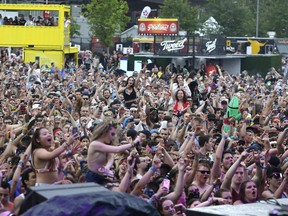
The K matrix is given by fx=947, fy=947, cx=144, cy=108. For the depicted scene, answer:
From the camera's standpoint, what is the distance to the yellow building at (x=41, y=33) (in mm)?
38688

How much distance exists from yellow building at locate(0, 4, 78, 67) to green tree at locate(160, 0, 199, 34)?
2153cm

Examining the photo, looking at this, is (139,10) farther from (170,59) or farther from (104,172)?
(104,172)

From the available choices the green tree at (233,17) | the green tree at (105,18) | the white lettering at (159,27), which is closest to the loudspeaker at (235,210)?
the white lettering at (159,27)

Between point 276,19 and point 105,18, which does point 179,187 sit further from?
point 276,19

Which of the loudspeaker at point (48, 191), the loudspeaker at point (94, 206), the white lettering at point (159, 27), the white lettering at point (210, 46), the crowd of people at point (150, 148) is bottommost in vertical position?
the crowd of people at point (150, 148)

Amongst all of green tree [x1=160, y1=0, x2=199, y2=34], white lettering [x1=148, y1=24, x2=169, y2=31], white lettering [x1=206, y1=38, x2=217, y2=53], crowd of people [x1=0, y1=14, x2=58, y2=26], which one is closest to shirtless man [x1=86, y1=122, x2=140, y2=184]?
white lettering [x1=206, y1=38, x2=217, y2=53]

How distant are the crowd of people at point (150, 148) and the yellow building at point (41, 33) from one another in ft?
50.9

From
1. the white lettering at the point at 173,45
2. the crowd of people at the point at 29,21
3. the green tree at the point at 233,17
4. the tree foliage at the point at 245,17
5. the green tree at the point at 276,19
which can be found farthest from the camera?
the green tree at the point at 233,17

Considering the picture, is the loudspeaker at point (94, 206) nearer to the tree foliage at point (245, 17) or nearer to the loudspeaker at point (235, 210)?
the loudspeaker at point (235, 210)

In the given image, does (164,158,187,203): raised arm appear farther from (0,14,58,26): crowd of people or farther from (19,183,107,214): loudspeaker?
(0,14,58,26): crowd of people

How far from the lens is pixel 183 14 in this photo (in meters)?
62.4

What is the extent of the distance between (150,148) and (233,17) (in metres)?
56.9

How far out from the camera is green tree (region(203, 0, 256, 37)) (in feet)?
220

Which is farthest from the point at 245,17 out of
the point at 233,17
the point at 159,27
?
the point at 159,27
